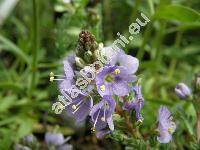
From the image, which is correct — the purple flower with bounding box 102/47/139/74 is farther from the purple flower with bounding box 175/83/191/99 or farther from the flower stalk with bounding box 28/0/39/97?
the flower stalk with bounding box 28/0/39/97

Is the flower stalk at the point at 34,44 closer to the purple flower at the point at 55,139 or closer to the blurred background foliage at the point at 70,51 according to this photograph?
the blurred background foliage at the point at 70,51

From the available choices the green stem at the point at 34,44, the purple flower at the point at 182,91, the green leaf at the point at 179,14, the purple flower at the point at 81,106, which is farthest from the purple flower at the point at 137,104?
the green stem at the point at 34,44

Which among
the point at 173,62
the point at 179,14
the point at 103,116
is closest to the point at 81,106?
the point at 103,116

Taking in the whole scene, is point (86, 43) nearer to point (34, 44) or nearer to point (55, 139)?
point (55, 139)

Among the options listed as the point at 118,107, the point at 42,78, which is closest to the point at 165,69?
the point at 42,78

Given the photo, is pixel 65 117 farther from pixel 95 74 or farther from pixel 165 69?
pixel 95 74

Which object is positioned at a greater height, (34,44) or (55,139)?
(34,44)

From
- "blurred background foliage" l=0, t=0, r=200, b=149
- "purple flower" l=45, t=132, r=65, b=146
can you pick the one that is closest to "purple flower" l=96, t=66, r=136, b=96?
"blurred background foliage" l=0, t=0, r=200, b=149
